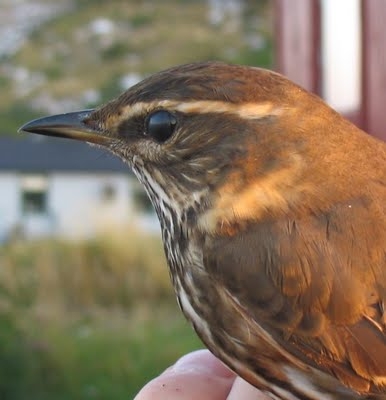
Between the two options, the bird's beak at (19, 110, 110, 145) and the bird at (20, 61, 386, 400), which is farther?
the bird's beak at (19, 110, 110, 145)

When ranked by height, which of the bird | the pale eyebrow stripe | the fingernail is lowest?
the fingernail

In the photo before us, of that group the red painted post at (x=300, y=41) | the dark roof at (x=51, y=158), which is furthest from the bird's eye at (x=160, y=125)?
the dark roof at (x=51, y=158)

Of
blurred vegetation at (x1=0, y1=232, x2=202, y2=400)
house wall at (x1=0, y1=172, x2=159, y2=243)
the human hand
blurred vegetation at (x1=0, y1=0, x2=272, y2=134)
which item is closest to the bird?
the human hand

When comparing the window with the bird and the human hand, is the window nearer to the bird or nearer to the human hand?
the human hand

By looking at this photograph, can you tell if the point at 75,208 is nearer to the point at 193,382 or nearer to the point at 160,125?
the point at 193,382

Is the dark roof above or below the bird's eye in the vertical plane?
below

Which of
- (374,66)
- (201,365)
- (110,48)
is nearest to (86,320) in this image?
(374,66)

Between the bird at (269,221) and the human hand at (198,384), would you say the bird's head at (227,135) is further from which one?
the human hand at (198,384)
